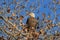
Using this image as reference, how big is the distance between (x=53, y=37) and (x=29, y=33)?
121 centimetres

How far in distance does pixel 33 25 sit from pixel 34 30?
0.99 feet

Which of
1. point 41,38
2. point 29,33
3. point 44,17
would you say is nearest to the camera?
point 29,33

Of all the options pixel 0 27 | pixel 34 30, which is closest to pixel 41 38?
pixel 34 30

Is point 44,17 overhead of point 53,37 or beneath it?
overhead

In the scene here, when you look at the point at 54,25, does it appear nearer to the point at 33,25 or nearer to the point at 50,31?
the point at 50,31

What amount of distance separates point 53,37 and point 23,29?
1.35 m

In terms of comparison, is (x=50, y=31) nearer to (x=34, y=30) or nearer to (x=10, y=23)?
(x=34, y=30)

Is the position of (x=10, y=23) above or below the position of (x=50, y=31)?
above

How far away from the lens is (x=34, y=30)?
8938mm

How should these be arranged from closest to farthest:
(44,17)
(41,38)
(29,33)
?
(29,33) → (41,38) → (44,17)

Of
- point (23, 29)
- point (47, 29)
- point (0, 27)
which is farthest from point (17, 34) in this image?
point (47, 29)

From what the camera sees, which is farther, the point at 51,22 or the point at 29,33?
the point at 51,22

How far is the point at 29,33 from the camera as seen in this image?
853 centimetres

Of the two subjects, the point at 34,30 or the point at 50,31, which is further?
the point at 50,31
